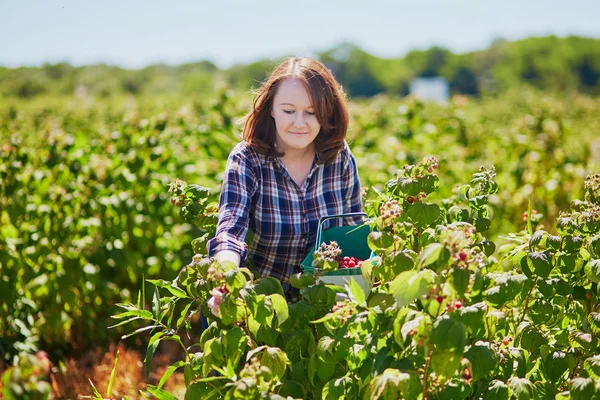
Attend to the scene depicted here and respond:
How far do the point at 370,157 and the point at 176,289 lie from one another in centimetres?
289

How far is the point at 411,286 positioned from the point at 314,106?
1.12m

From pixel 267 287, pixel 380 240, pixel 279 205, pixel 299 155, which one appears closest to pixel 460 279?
pixel 380 240

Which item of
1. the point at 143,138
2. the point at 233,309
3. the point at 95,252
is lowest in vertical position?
the point at 95,252

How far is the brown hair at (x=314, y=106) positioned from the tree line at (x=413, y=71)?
41.2 m

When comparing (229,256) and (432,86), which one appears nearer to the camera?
(229,256)

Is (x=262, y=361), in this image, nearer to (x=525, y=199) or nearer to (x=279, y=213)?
(x=279, y=213)

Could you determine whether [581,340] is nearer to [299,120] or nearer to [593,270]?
[593,270]

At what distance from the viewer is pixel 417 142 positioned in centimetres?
489

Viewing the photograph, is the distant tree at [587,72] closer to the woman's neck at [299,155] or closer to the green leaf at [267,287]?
the woman's neck at [299,155]

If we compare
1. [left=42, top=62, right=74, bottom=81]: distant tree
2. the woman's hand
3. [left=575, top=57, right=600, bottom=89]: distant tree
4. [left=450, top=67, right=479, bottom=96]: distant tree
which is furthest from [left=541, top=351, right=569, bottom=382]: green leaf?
[left=575, top=57, right=600, bottom=89]: distant tree

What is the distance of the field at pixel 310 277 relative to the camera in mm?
1383

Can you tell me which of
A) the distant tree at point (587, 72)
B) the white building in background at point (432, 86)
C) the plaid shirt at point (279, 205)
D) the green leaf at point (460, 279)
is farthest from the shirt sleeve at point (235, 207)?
the distant tree at point (587, 72)

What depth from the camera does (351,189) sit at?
8.15ft

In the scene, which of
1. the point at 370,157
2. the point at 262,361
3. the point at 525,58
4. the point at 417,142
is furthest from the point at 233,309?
the point at 525,58
